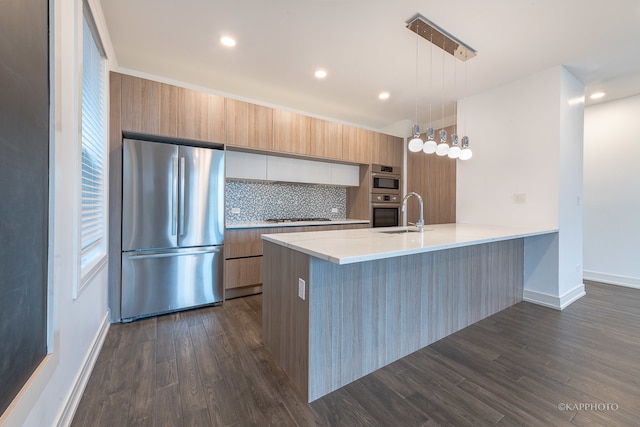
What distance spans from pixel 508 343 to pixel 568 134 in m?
2.40

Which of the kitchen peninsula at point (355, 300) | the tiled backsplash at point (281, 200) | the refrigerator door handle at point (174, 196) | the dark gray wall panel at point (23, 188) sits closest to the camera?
the dark gray wall panel at point (23, 188)

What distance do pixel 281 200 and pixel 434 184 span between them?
2432 millimetres

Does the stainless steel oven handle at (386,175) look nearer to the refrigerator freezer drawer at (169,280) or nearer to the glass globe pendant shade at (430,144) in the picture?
the glass globe pendant shade at (430,144)

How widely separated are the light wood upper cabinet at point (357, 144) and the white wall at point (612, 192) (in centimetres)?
314

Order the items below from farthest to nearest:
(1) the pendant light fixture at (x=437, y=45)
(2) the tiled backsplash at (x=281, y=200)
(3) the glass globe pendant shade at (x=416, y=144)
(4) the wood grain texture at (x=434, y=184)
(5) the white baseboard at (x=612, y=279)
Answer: (4) the wood grain texture at (x=434, y=184), (2) the tiled backsplash at (x=281, y=200), (5) the white baseboard at (x=612, y=279), (3) the glass globe pendant shade at (x=416, y=144), (1) the pendant light fixture at (x=437, y=45)

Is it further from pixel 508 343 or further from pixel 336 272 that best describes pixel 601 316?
pixel 336 272

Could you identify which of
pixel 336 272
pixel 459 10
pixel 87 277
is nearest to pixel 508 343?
pixel 336 272

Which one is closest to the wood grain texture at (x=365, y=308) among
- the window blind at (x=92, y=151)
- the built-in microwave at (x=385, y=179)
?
the window blind at (x=92, y=151)

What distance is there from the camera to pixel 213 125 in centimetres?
295

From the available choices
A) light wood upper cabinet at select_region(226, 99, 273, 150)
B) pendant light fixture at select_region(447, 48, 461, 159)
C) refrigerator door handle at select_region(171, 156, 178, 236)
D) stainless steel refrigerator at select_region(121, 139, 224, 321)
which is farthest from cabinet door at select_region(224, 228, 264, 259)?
pendant light fixture at select_region(447, 48, 461, 159)

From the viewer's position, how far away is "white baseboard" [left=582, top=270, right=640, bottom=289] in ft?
11.5

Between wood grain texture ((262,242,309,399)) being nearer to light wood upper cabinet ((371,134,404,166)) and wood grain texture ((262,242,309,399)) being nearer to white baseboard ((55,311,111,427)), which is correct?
white baseboard ((55,311,111,427))

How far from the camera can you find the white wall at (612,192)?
138 inches

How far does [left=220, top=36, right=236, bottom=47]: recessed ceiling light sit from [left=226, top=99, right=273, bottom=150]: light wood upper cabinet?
2.20 ft
